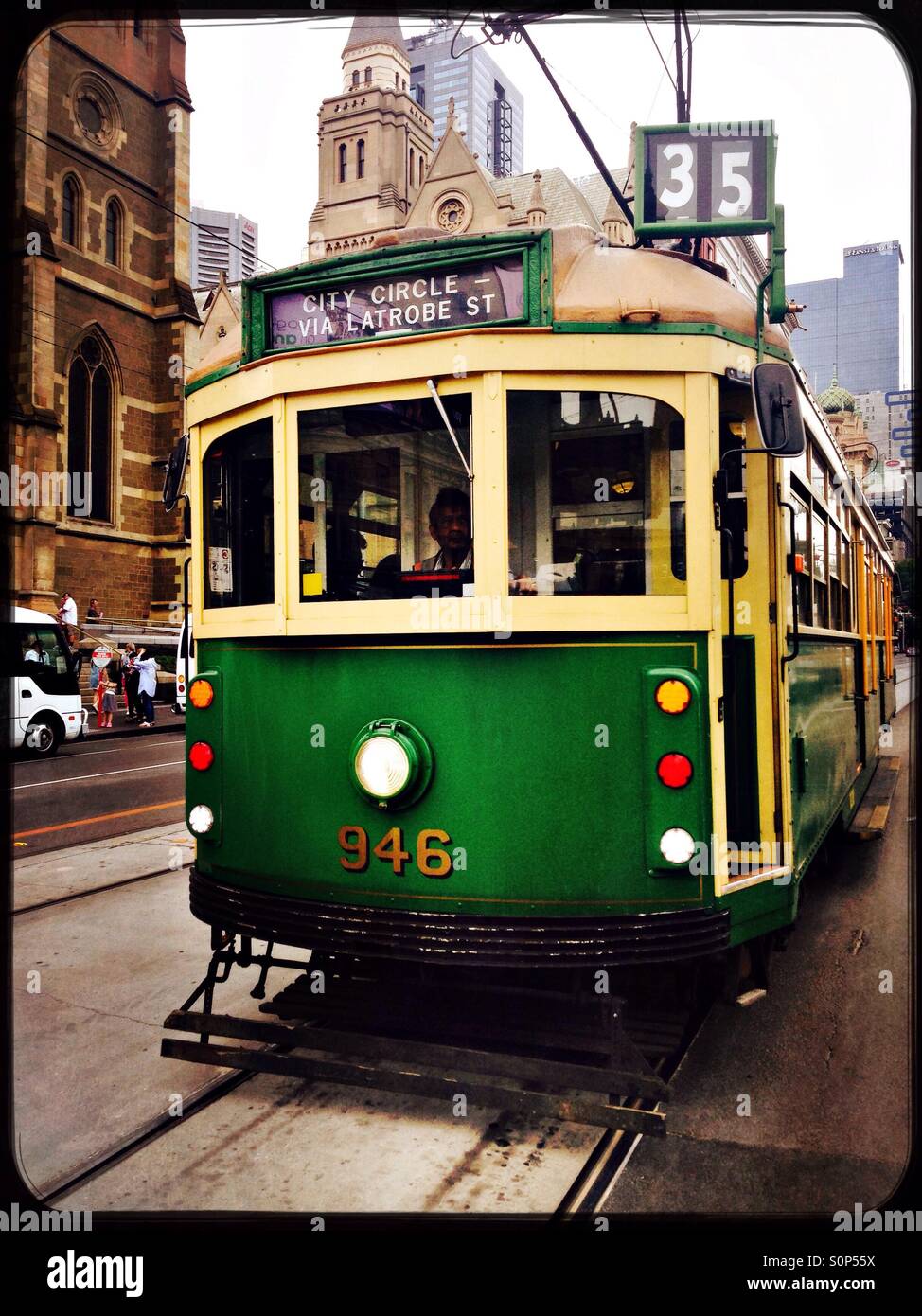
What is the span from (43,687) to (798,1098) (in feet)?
48.7

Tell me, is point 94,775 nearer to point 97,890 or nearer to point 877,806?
point 97,890

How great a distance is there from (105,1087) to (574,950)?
2.05 meters

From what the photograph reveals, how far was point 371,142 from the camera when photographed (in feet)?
193

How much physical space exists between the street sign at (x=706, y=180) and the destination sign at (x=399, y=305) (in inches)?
21.7

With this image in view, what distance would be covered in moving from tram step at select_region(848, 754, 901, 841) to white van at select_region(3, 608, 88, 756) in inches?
478

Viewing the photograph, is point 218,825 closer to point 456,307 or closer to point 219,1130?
point 219,1130

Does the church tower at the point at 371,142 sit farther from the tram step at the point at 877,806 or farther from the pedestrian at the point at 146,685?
the tram step at the point at 877,806

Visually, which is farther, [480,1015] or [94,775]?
[94,775]

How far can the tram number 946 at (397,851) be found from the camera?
135 inches

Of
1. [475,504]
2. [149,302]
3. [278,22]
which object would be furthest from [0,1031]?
[149,302]

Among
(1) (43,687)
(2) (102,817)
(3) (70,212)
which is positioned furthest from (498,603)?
(3) (70,212)

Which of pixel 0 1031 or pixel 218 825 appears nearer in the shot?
pixel 0 1031

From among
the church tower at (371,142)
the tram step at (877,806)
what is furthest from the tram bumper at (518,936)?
the church tower at (371,142)
